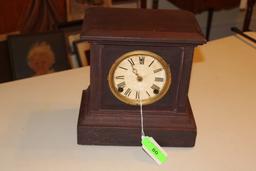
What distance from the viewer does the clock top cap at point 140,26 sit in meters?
0.82

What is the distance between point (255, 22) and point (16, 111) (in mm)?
2154

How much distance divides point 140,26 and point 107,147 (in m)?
0.29

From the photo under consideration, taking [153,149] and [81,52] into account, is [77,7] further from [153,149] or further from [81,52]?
[153,149]

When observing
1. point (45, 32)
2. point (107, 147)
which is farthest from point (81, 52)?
point (107, 147)

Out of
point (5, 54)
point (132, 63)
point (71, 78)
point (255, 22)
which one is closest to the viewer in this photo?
point (132, 63)

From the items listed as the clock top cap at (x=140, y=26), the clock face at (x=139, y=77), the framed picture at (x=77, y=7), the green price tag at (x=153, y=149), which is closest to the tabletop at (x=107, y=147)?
the green price tag at (x=153, y=149)

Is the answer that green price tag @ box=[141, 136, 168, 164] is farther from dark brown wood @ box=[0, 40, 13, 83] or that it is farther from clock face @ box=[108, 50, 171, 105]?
dark brown wood @ box=[0, 40, 13, 83]

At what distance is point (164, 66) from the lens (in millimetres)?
872

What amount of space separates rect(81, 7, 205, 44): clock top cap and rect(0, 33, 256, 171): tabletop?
0.86ft

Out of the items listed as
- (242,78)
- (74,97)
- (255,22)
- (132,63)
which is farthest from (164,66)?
(255,22)

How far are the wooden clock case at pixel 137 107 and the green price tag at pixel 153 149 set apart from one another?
0.03 meters

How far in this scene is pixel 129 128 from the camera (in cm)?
90

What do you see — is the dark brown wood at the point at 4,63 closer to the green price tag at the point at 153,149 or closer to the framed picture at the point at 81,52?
the framed picture at the point at 81,52

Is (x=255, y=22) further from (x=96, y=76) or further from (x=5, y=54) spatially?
(x=96, y=76)
